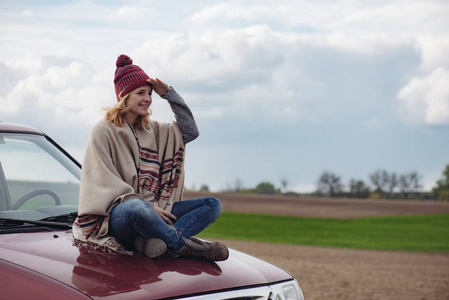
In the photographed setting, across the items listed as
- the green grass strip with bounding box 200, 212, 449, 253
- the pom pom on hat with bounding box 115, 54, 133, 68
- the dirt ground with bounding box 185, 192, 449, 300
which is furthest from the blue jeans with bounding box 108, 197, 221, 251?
the green grass strip with bounding box 200, 212, 449, 253

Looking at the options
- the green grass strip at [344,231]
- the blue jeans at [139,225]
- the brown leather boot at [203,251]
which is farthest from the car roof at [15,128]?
the green grass strip at [344,231]

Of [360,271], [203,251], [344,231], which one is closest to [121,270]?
[203,251]

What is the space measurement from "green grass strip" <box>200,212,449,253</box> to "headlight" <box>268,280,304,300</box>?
17736 millimetres

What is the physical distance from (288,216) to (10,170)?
29.7 m

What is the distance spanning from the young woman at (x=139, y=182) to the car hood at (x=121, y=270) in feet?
0.44

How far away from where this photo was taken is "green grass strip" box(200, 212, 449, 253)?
72.0 feet

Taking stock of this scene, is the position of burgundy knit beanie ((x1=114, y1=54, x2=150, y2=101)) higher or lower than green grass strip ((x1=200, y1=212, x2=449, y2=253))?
higher

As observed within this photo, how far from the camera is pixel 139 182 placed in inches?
149

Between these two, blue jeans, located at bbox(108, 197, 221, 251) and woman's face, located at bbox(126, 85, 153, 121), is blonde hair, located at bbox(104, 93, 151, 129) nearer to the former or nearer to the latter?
woman's face, located at bbox(126, 85, 153, 121)

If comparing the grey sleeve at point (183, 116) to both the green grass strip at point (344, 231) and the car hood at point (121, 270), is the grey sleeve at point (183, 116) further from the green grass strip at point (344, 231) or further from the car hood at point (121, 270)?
the green grass strip at point (344, 231)

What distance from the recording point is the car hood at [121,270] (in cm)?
268

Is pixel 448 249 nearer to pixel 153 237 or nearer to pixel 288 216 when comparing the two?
pixel 288 216

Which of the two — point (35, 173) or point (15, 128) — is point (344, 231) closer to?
point (35, 173)

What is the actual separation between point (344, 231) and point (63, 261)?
24904 millimetres
